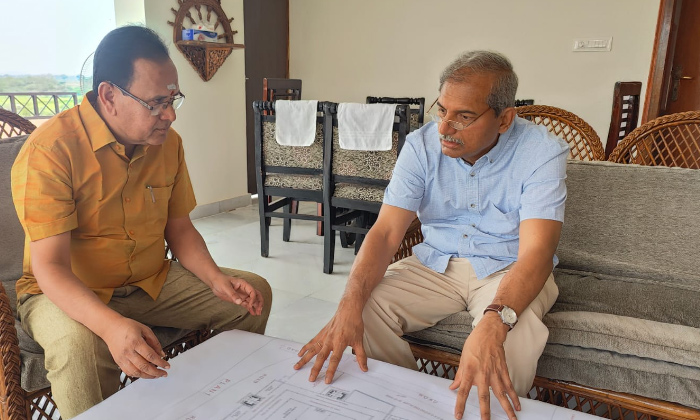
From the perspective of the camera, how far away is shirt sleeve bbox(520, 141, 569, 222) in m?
1.30

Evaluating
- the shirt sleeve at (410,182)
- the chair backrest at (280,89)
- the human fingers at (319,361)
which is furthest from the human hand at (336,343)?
the chair backrest at (280,89)

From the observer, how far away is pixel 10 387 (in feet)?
3.44

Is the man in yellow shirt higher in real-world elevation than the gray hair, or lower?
lower

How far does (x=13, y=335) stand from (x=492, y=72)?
1.24 meters

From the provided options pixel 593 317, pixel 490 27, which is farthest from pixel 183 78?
pixel 593 317

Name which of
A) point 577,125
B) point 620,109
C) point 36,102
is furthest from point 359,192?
point 36,102

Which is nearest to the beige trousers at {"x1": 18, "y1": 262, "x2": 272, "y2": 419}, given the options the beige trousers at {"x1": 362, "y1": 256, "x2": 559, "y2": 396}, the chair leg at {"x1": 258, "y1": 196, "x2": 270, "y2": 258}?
the beige trousers at {"x1": 362, "y1": 256, "x2": 559, "y2": 396}

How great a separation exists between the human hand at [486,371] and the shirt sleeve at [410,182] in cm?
46

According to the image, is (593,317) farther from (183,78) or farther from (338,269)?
(183,78)

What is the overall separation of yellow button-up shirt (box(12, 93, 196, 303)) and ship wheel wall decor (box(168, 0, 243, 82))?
245 centimetres

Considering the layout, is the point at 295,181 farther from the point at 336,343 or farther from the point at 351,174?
the point at 336,343

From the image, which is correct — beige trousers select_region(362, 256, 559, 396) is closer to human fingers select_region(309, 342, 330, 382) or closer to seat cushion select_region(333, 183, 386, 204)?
human fingers select_region(309, 342, 330, 382)

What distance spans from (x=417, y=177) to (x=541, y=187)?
0.34 m

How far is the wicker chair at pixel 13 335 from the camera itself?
3.44ft
